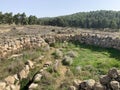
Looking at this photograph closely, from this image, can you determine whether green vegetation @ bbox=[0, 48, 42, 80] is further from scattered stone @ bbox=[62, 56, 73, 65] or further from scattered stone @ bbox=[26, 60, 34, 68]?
scattered stone @ bbox=[62, 56, 73, 65]

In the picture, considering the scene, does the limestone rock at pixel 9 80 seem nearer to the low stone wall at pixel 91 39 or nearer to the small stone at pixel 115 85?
the small stone at pixel 115 85

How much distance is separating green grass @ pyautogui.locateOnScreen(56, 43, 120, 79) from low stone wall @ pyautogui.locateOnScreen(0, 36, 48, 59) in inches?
78.3

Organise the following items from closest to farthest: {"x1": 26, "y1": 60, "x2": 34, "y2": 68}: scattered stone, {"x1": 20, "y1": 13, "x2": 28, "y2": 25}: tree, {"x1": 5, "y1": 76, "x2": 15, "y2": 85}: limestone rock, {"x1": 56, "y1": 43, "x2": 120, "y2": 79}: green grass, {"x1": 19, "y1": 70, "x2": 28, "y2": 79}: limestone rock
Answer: {"x1": 5, "y1": 76, "x2": 15, "y2": 85}: limestone rock
{"x1": 19, "y1": 70, "x2": 28, "y2": 79}: limestone rock
{"x1": 56, "y1": 43, "x2": 120, "y2": 79}: green grass
{"x1": 26, "y1": 60, "x2": 34, "y2": 68}: scattered stone
{"x1": 20, "y1": 13, "x2": 28, "y2": 25}: tree

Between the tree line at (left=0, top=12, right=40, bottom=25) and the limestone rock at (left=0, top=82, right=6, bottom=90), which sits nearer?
the limestone rock at (left=0, top=82, right=6, bottom=90)

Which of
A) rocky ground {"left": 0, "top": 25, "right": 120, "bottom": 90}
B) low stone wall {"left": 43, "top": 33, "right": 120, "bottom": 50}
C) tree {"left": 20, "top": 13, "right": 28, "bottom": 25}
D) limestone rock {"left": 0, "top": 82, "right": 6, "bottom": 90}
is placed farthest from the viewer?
tree {"left": 20, "top": 13, "right": 28, "bottom": 25}

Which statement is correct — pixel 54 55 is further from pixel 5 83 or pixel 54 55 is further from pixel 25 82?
pixel 5 83

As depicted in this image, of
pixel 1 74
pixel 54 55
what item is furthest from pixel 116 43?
pixel 1 74

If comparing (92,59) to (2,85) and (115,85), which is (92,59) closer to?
(2,85)

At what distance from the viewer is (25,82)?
14.2 metres

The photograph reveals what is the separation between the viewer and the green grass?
1546 cm

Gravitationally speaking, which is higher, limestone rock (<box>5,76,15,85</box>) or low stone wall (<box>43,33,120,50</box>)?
low stone wall (<box>43,33,120,50</box>)

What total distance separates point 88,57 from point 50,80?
596 centimetres

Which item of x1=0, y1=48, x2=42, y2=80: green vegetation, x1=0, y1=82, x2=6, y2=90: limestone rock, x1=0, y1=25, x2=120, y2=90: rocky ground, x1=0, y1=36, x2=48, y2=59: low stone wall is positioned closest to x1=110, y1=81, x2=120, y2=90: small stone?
x1=0, y1=25, x2=120, y2=90: rocky ground

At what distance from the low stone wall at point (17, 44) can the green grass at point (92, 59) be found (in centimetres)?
199
